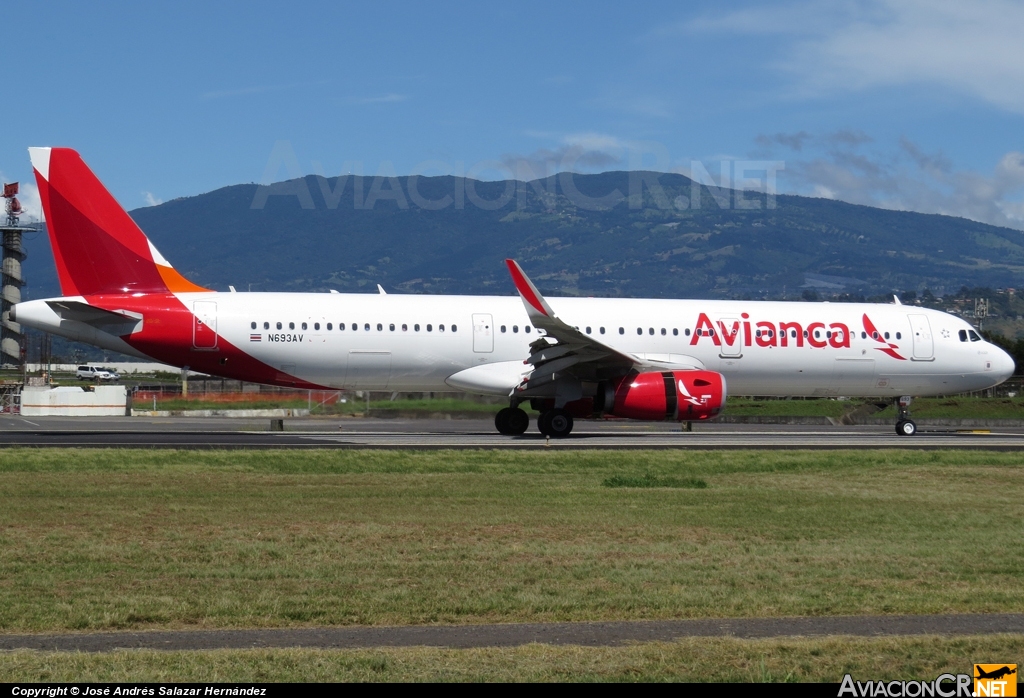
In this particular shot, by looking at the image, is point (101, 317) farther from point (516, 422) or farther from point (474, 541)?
point (474, 541)

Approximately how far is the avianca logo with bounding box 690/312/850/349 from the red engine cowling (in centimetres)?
291

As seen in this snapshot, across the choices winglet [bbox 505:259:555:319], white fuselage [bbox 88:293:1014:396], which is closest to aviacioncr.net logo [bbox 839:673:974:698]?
winglet [bbox 505:259:555:319]

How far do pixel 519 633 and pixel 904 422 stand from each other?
82.5 ft

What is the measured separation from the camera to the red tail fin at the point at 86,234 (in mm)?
25578

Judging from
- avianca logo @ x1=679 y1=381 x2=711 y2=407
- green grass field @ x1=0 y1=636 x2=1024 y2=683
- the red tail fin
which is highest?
the red tail fin

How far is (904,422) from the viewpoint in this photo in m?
30.2

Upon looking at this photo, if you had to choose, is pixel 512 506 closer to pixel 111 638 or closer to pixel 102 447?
pixel 111 638

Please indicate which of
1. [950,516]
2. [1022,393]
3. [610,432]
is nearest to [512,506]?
[950,516]

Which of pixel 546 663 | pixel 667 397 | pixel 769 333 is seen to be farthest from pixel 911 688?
pixel 769 333

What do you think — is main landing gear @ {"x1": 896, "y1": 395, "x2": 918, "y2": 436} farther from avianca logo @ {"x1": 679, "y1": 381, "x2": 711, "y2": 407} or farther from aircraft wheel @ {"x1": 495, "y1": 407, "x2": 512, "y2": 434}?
aircraft wheel @ {"x1": 495, "y1": 407, "x2": 512, "y2": 434}

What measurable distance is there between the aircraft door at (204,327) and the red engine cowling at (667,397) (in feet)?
31.0

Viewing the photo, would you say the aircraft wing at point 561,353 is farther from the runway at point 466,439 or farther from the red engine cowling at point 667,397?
the runway at point 466,439

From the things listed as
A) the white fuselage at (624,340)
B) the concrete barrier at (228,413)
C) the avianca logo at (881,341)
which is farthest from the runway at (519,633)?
the concrete barrier at (228,413)

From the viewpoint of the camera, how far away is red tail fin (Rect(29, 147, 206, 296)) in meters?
25.6
